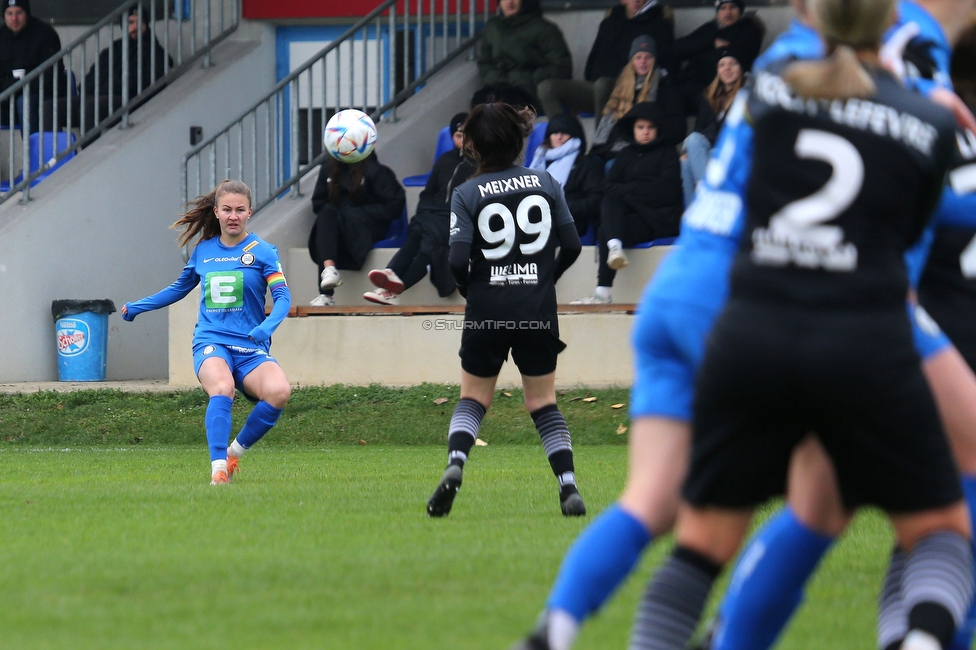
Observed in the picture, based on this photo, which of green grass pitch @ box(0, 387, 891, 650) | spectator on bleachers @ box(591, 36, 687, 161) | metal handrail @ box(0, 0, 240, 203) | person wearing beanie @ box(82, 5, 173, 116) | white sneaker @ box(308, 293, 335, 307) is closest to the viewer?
green grass pitch @ box(0, 387, 891, 650)

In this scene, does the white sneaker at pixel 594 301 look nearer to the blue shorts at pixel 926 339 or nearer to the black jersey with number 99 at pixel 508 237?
the black jersey with number 99 at pixel 508 237

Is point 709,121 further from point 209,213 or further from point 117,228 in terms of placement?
point 117,228

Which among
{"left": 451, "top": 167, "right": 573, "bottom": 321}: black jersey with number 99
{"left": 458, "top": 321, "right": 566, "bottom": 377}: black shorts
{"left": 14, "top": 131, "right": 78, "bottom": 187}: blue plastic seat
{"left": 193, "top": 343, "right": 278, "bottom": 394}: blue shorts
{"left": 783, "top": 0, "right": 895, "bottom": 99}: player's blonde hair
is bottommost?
{"left": 14, "top": 131, "right": 78, "bottom": 187}: blue plastic seat

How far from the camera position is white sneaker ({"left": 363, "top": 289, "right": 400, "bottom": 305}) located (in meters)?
15.0

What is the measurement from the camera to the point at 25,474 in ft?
32.3

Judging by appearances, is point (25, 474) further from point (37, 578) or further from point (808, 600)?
point (808, 600)

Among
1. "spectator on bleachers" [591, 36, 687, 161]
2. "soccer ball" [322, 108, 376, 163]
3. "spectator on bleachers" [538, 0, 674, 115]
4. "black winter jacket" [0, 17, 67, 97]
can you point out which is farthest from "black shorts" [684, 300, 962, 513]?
"black winter jacket" [0, 17, 67, 97]

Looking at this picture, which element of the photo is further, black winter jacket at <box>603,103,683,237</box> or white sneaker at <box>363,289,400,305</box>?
white sneaker at <box>363,289,400,305</box>

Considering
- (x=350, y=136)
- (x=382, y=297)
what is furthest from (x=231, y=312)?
(x=382, y=297)

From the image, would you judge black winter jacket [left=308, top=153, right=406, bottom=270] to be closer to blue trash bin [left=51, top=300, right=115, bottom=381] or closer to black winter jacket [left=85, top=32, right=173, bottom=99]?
blue trash bin [left=51, top=300, right=115, bottom=381]

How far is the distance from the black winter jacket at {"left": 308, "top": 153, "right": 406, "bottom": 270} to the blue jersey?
643 centimetres

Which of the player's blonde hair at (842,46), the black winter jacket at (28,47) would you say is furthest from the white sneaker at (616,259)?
the player's blonde hair at (842,46)

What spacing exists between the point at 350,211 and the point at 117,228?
370 centimetres

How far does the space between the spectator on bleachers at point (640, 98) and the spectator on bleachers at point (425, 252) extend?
164cm
